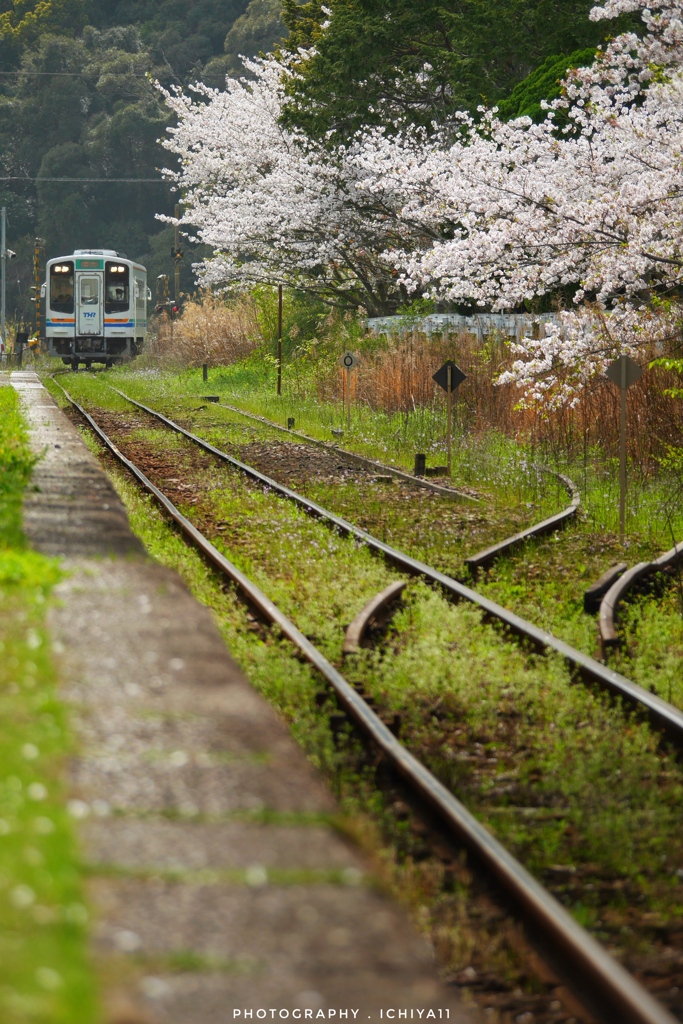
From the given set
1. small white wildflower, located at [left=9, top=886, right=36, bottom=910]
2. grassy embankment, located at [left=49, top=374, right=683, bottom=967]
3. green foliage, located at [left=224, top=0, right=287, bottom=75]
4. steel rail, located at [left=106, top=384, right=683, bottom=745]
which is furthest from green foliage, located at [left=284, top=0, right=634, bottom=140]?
green foliage, located at [left=224, top=0, right=287, bottom=75]

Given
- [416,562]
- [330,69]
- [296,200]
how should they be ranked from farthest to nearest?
[296,200] < [330,69] < [416,562]

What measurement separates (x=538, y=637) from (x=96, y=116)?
221 feet

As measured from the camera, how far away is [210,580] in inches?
375

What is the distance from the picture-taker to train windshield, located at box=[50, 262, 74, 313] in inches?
1650

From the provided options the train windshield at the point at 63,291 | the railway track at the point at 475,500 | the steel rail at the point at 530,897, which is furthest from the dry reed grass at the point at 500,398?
the train windshield at the point at 63,291

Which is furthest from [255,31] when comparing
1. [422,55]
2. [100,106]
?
[422,55]

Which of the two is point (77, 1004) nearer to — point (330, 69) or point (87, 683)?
point (87, 683)

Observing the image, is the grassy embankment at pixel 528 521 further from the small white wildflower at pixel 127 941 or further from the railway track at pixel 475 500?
the small white wildflower at pixel 127 941

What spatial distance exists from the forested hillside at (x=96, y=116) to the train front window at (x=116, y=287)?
25947 millimetres

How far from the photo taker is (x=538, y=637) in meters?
7.75

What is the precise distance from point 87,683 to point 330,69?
2448 centimetres

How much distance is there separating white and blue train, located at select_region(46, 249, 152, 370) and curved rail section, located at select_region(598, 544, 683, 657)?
33.2 m

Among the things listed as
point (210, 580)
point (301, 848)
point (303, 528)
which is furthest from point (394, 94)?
point (301, 848)

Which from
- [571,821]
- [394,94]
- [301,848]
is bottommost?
[571,821]
